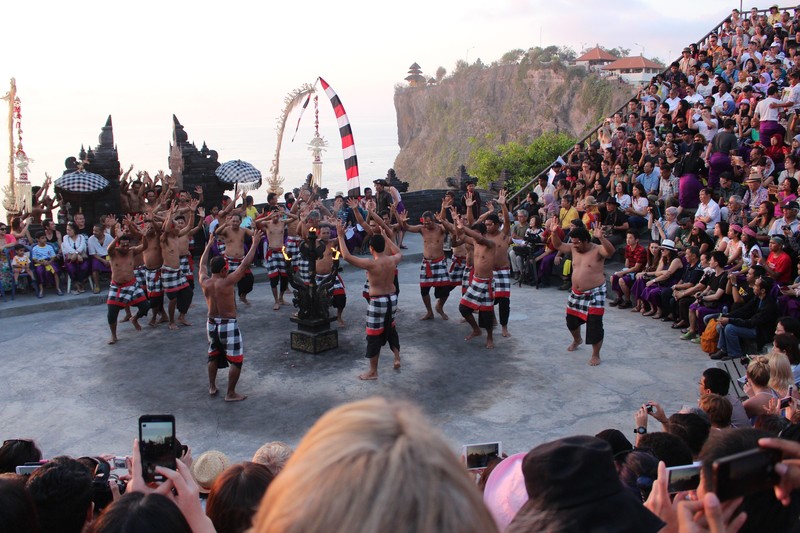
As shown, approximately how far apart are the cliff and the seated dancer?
3636cm

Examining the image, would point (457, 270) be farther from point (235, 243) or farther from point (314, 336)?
point (235, 243)

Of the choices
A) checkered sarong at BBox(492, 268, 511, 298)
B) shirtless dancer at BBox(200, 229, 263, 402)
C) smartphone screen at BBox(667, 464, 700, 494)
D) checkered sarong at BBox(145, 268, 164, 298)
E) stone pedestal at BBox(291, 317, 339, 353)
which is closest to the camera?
smartphone screen at BBox(667, 464, 700, 494)

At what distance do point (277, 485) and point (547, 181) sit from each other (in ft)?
51.0

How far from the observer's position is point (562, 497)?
208 cm

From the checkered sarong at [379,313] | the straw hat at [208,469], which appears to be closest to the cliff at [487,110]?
the checkered sarong at [379,313]

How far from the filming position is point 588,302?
909 centimetres

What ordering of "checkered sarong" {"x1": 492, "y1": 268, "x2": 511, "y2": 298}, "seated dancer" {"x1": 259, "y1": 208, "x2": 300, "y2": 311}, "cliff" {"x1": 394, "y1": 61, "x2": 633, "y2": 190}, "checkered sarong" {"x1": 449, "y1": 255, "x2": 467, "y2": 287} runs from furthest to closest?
"cliff" {"x1": 394, "y1": 61, "x2": 633, "y2": 190}, "seated dancer" {"x1": 259, "y1": 208, "x2": 300, "y2": 311}, "checkered sarong" {"x1": 449, "y1": 255, "x2": 467, "y2": 287}, "checkered sarong" {"x1": 492, "y1": 268, "x2": 511, "y2": 298}

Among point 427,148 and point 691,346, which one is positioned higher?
point 427,148

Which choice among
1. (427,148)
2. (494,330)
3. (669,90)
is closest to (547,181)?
(669,90)

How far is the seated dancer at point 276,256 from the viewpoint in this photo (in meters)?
12.0

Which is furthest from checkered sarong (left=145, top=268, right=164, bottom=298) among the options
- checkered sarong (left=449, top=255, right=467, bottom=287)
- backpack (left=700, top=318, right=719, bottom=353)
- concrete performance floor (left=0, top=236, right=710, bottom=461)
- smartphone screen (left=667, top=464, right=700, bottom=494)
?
smartphone screen (left=667, top=464, right=700, bottom=494)

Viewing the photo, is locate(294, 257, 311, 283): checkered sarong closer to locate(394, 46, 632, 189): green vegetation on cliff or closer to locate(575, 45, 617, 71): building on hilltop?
locate(394, 46, 632, 189): green vegetation on cliff

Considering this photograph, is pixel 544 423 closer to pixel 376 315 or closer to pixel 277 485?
pixel 376 315

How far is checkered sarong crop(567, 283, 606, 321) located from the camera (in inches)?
353
